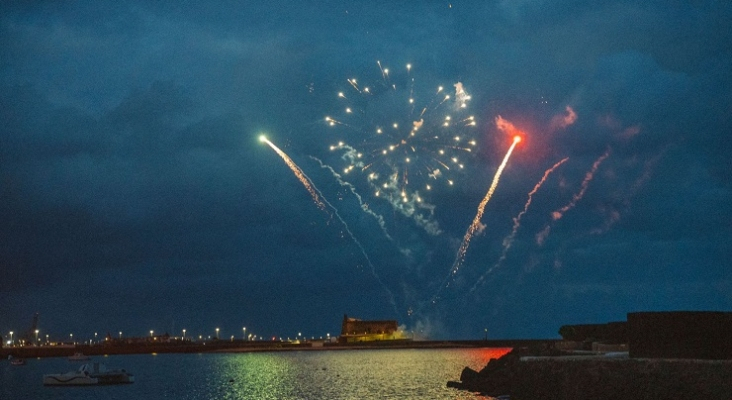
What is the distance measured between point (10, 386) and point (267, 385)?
107 ft

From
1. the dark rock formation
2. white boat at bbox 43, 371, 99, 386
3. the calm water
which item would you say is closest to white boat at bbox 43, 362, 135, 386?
white boat at bbox 43, 371, 99, 386

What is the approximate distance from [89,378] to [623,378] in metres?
71.3

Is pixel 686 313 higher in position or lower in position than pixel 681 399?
higher

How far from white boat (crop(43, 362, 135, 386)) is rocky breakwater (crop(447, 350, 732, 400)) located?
196ft

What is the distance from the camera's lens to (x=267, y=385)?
8588cm

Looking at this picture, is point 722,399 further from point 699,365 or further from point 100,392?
point 100,392

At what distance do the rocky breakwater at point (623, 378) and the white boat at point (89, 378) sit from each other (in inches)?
2354

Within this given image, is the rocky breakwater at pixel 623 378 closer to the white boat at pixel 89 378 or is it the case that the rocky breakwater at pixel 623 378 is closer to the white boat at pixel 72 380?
the white boat at pixel 89 378

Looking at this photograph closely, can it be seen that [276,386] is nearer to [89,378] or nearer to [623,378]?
[89,378]

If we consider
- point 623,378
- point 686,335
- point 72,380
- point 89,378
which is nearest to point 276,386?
point 89,378

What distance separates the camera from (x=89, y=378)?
92.6 meters

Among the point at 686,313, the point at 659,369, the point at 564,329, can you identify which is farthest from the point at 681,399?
the point at 564,329

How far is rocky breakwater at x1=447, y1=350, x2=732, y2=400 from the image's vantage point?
107ft

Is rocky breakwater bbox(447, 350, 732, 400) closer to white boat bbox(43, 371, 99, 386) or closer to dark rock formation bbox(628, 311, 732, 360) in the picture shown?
dark rock formation bbox(628, 311, 732, 360)
